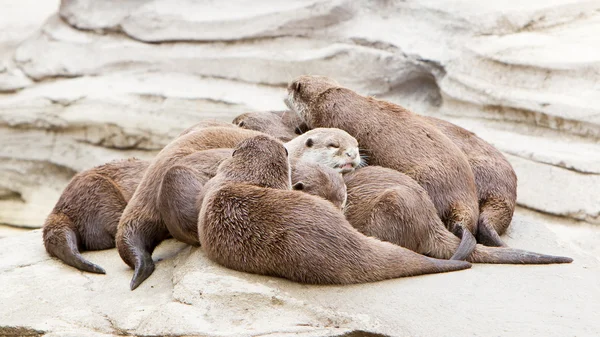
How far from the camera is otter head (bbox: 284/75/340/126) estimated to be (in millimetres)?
4762

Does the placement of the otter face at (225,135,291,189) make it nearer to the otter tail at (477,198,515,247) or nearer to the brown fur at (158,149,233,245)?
the brown fur at (158,149,233,245)

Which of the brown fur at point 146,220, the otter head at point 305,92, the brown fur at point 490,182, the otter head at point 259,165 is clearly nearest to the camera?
the otter head at point 259,165

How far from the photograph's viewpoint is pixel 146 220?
3949 millimetres

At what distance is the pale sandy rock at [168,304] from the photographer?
3162 millimetres

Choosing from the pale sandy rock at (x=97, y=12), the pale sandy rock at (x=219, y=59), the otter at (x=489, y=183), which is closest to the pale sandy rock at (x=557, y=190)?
the pale sandy rock at (x=219, y=59)

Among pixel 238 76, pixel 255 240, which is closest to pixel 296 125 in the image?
pixel 255 240

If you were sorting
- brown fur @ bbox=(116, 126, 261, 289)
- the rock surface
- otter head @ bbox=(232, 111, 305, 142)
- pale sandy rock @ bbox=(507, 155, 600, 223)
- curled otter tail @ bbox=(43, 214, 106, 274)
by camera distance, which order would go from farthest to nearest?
pale sandy rock @ bbox=(507, 155, 600, 223) < otter head @ bbox=(232, 111, 305, 142) < curled otter tail @ bbox=(43, 214, 106, 274) < brown fur @ bbox=(116, 126, 261, 289) < the rock surface

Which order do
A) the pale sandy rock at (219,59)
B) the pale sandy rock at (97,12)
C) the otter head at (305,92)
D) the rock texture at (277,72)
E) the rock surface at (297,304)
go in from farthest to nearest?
the pale sandy rock at (97,12), the pale sandy rock at (219,59), the rock texture at (277,72), the otter head at (305,92), the rock surface at (297,304)

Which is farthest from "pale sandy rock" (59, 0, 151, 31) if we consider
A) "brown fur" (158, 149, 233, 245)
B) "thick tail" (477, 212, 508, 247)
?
"thick tail" (477, 212, 508, 247)

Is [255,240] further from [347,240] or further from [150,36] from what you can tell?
[150,36]

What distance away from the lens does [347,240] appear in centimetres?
339

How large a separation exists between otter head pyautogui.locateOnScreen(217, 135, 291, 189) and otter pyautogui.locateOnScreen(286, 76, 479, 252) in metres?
0.70

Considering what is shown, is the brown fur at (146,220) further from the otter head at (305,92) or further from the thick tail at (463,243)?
the thick tail at (463,243)

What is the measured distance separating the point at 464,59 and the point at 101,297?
3767 millimetres
